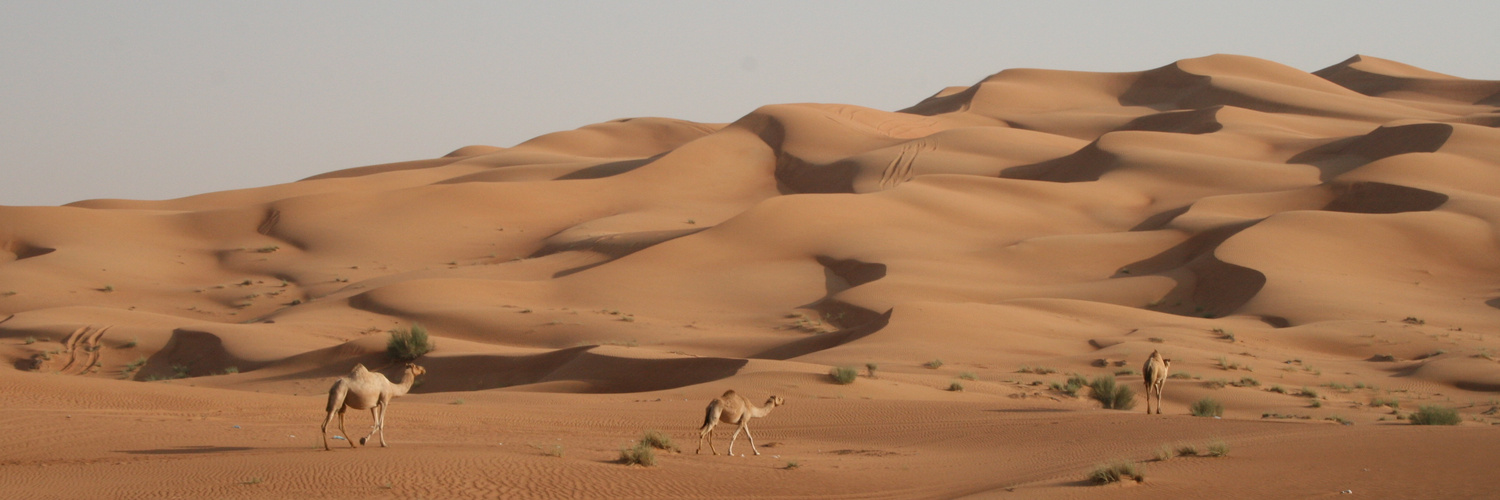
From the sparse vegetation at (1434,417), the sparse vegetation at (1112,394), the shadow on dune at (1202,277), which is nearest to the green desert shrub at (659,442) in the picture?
the sparse vegetation at (1112,394)

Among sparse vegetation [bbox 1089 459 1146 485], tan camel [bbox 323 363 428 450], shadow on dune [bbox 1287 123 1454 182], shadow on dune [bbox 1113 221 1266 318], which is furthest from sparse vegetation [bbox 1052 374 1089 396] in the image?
shadow on dune [bbox 1287 123 1454 182]

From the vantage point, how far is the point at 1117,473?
8.98 m

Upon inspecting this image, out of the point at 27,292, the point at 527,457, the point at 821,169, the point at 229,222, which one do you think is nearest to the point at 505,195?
the point at 229,222

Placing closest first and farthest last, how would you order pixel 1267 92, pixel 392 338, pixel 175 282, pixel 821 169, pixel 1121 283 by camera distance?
pixel 392 338, pixel 1121 283, pixel 175 282, pixel 821 169, pixel 1267 92

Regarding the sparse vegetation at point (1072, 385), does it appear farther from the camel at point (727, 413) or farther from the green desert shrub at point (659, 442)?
the green desert shrub at point (659, 442)

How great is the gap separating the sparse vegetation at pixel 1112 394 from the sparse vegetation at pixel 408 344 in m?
13.7

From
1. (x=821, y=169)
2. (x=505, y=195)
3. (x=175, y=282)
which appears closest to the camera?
(x=175, y=282)

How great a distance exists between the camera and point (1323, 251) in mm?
37062

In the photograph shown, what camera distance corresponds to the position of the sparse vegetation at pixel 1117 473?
29.5 ft

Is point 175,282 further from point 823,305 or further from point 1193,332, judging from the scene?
point 1193,332

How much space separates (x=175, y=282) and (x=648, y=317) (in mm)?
20318

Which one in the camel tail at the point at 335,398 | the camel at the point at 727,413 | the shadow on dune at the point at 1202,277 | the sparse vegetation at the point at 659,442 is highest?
the camel tail at the point at 335,398

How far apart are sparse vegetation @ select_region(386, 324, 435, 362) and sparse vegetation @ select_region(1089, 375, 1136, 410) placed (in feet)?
45.0

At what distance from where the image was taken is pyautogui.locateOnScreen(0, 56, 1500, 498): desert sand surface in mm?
10172
